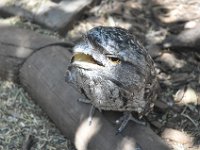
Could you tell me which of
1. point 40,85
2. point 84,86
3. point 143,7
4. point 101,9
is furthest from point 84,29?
point 84,86

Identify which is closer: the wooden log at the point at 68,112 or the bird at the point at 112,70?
the bird at the point at 112,70

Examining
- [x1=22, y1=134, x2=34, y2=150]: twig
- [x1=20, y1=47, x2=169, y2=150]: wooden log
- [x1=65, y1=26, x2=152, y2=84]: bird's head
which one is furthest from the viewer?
[x1=22, y1=134, x2=34, y2=150]: twig

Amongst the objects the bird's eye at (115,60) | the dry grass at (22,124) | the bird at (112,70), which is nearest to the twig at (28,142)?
the dry grass at (22,124)

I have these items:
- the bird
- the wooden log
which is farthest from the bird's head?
the wooden log

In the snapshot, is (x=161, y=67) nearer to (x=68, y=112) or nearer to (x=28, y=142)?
(x=68, y=112)

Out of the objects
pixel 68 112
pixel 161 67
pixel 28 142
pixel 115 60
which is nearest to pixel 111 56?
pixel 115 60

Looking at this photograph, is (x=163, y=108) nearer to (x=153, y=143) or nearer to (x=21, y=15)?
(x=153, y=143)

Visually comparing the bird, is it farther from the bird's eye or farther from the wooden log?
the wooden log

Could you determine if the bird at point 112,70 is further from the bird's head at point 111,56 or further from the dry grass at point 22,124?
the dry grass at point 22,124
